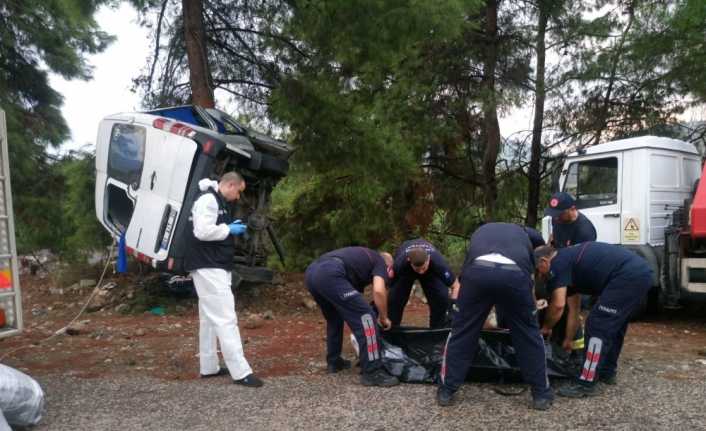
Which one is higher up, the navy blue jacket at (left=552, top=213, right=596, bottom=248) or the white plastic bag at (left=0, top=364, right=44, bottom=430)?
the navy blue jacket at (left=552, top=213, right=596, bottom=248)

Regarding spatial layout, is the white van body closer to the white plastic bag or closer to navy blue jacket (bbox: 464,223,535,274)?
navy blue jacket (bbox: 464,223,535,274)

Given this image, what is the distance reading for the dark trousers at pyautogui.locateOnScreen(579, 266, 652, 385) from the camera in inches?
183

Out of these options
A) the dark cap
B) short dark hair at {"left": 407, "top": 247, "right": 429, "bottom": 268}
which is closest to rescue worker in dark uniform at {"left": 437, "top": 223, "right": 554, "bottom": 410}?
short dark hair at {"left": 407, "top": 247, "right": 429, "bottom": 268}

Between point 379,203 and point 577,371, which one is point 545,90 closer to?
point 379,203

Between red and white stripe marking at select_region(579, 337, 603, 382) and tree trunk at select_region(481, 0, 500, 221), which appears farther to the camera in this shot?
tree trunk at select_region(481, 0, 500, 221)

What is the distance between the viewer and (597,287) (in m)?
4.86

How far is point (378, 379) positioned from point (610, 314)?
5.77 ft

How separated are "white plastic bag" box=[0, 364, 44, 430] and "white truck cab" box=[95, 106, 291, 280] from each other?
2998 millimetres

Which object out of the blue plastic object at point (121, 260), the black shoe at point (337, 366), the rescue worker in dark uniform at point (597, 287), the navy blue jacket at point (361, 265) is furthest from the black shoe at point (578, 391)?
the blue plastic object at point (121, 260)

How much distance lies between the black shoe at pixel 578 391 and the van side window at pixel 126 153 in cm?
513

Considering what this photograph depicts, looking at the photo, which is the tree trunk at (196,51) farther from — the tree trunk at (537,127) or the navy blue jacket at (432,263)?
the tree trunk at (537,127)

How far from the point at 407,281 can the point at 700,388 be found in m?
2.41

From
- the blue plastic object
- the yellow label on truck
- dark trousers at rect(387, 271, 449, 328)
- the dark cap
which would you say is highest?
the dark cap

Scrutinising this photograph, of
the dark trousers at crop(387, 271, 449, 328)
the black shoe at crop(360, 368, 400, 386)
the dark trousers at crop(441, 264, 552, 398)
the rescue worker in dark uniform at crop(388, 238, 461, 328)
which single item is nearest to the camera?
the dark trousers at crop(441, 264, 552, 398)
